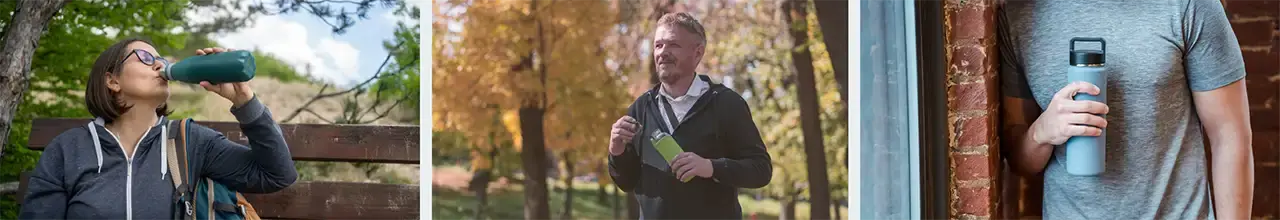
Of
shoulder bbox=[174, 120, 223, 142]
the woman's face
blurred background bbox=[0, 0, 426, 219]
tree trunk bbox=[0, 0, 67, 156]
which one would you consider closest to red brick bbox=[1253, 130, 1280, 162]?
→ blurred background bbox=[0, 0, 426, 219]

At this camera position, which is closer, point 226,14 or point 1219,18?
point 1219,18

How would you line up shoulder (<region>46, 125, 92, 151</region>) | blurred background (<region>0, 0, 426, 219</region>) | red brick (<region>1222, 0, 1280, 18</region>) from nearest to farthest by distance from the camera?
1. red brick (<region>1222, 0, 1280, 18</region>)
2. shoulder (<region>46, 125, 92, 151</region>)
3. blurred background (<region>0, 0, 426, 219</region>)

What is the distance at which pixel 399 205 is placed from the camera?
266 centimetres

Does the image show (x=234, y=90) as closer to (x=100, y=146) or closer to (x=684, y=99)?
(x=100, y=146)

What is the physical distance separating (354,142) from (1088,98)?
1847 millimetres

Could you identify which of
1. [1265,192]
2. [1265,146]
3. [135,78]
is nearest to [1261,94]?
[1265,146]

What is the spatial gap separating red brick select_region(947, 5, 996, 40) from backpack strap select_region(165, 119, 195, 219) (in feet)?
5.76

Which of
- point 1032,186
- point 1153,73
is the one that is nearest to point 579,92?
point 1032,186

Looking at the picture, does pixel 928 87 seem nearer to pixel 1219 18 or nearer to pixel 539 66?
pixel 1219 18

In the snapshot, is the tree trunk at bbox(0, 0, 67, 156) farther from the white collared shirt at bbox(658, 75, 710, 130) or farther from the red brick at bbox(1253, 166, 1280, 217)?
the red brick at bbox(1253, 166, 1280, 217)

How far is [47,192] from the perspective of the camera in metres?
2.22

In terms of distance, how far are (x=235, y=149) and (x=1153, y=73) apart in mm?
2030

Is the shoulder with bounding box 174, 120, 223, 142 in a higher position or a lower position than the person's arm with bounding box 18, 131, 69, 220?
higher

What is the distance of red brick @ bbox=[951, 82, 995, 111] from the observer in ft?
6.17
